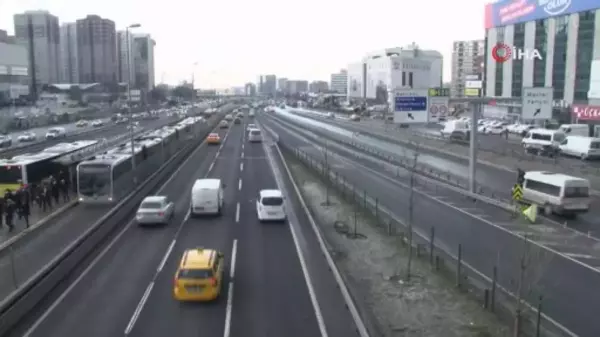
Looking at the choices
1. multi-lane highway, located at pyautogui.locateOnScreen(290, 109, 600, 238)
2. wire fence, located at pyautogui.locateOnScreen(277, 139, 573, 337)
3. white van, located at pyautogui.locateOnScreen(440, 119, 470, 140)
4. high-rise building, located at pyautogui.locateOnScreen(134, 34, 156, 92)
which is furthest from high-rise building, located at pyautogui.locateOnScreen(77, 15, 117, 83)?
wire fence, located at pyautogui.locateOnScreen(277, 139, 573, 337)

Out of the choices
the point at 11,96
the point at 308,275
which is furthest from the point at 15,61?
the point at 308,275

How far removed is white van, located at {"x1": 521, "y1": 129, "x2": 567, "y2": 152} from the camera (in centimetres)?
5097

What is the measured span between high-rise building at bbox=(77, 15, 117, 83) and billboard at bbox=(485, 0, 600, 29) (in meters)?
103

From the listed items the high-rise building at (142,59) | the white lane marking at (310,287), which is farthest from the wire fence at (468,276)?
the high-rise building at (142,59)

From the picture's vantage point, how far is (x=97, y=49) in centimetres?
16788

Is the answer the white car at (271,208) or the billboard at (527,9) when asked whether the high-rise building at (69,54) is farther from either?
the white car at (271,208)

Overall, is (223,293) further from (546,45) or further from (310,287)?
(546,45)

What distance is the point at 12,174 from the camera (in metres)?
29.5

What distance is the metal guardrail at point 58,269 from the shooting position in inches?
579

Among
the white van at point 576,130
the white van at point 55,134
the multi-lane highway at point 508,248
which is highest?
the white van at point 576,130

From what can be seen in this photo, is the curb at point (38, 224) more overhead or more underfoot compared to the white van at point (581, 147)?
more underfoot

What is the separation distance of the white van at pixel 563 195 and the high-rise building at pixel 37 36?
14771 cm

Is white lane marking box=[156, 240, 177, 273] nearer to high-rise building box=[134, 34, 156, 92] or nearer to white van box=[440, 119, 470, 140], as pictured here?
white van box=[440, 119, 470, 140]

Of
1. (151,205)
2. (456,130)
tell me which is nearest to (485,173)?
(456,130)
